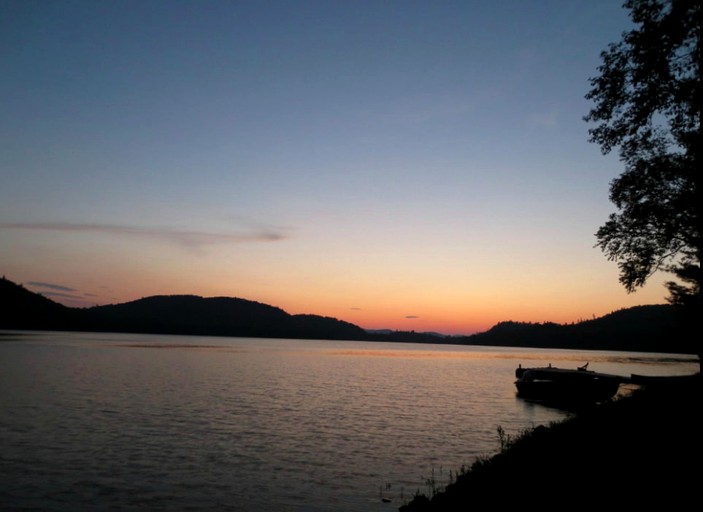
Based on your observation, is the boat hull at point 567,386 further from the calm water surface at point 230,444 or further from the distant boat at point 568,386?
the calm water surface at point 230,444

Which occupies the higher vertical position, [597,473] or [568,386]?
[597,473]

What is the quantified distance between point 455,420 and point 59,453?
29.7 m

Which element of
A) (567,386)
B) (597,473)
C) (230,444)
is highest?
(597,473)

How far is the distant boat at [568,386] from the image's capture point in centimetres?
5803

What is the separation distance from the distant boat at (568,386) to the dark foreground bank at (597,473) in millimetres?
39114

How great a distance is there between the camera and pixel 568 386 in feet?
196

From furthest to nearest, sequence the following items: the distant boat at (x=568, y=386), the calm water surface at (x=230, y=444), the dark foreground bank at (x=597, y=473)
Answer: the distant boat at (x=568, y=386) → the calm water surface at (x=230, y=444) → the dark foreground bank at (x=597, y=473)

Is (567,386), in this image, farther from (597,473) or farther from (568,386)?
(597,473)

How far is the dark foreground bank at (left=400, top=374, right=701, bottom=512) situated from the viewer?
12.5 meters

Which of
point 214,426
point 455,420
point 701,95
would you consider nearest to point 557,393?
point 455,420

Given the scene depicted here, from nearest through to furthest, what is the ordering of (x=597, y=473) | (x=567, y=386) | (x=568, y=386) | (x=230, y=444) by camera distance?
1. (x=597, y=473)
2. (x=230, y=444)
3. (x=568, y=386)
4. (x=567, y=386)

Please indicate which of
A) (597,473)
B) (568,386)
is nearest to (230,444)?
(597,473)

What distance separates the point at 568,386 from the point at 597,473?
49442mm

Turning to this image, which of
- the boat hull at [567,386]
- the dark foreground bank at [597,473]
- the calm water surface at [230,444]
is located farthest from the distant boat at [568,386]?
the dark foreground bank at [597,473]
